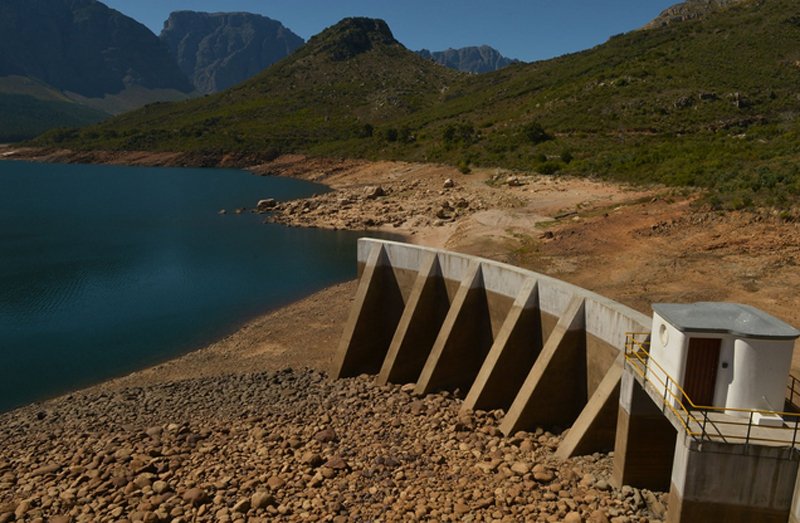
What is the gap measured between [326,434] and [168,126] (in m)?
139

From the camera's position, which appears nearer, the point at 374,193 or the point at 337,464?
the point at 337,464

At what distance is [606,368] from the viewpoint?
13711mm

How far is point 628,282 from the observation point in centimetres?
2397

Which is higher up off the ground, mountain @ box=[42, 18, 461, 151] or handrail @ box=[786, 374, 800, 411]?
mountain @ box=[42, 18, 461, 151]

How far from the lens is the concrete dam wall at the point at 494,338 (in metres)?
13.5

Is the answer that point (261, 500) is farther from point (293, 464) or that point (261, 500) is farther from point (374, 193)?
point (374, 193)

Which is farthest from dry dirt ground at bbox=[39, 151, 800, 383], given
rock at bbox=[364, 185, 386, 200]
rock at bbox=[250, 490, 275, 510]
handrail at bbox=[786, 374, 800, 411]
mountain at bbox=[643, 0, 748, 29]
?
mountain at bbox=[643, 0, 748, 29]

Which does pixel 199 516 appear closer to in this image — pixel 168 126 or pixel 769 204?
pixel 769 204

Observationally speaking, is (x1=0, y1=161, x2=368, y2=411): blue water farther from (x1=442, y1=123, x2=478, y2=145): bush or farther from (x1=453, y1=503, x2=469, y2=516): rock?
(x1=442, y1=123, x2=478, y2=145): bush

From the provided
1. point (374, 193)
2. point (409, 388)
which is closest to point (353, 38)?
point (374, 193)

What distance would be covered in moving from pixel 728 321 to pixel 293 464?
10.2m

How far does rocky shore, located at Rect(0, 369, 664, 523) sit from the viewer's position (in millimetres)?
11836

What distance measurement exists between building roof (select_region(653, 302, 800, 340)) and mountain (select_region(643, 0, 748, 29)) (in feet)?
348

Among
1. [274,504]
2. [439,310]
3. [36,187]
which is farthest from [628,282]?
[36,187]
